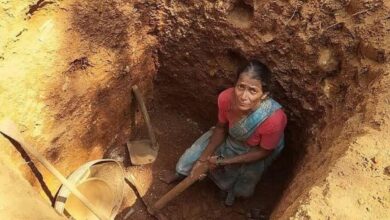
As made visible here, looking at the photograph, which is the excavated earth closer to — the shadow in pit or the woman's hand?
the shadow in pit

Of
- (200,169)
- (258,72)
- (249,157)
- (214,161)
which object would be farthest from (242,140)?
(258,72)

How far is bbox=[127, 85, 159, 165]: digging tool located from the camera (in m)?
3.44

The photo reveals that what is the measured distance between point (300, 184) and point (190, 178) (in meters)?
0.86

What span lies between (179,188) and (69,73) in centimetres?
103

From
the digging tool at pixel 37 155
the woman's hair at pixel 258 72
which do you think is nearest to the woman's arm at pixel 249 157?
the woman's hair at pixel 258 72

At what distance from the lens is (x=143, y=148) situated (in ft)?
11.6

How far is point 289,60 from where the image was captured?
291cm

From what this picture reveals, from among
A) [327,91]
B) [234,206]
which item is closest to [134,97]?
[234,206]

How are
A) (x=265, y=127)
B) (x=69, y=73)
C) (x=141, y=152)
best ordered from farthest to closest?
(x=141, y=152)
(x=69, y=73)
(x=265, y=127)

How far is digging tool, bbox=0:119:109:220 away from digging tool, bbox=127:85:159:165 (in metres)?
0.70

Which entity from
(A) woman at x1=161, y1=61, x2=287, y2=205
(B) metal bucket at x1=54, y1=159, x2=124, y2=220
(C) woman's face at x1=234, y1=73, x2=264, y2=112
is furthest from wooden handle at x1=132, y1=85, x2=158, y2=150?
(C) woman's face at x1=234, y1=73, x2=264, y2=112

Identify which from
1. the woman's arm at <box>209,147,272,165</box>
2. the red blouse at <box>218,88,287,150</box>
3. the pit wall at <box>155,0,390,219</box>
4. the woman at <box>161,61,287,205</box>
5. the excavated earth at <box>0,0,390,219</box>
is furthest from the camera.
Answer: the woman's arm at <box>209,147,272,165</box>

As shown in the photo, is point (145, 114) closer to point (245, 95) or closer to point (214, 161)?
point (214, 161)

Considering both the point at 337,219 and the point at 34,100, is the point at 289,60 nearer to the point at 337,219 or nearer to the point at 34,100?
the point at 337,219
